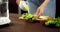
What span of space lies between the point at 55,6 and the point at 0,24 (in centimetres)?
51

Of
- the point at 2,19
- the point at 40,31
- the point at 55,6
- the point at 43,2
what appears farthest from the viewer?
the point at 55,6

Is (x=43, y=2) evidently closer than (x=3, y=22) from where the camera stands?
No

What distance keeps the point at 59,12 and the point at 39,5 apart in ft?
0.72

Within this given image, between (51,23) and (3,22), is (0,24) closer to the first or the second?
(3,22)

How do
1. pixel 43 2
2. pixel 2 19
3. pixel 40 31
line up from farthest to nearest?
pixel 43 2
pixel 2 19
pixel 40 31

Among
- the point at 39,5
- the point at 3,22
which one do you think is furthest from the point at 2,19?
the point at 39,5

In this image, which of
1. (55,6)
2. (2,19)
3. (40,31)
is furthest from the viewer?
(55,6)

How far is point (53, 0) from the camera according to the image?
3.59 feet

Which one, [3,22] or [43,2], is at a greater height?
[43,2]

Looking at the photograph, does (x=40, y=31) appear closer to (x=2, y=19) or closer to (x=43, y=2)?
(x=2, y=19)

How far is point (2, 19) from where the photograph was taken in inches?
31.2

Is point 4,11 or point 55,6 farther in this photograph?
point 55,6

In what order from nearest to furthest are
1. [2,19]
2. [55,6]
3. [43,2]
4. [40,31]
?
[40,31] < [2,19] < [43,2] < [55,6]

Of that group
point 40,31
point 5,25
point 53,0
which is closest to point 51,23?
point 40,31
